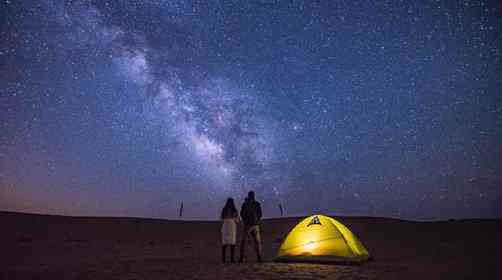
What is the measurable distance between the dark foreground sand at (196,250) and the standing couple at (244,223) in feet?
2.20

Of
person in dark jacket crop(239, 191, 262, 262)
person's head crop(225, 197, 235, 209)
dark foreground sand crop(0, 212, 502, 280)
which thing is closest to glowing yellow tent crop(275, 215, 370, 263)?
dark foreground sand crop(0, 212, 502, 280)

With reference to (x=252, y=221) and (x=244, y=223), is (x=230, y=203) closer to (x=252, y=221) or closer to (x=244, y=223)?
(x=244, y=223)

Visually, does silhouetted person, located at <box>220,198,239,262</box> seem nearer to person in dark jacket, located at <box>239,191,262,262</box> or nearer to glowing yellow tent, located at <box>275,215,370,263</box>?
person in dark jacket, located at <box>239,191,262,262</box>

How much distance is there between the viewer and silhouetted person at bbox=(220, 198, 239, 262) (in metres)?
11.6

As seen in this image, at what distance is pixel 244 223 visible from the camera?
38.2 feet

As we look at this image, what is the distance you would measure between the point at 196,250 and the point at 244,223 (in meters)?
7.91

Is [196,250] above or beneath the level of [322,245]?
beneath

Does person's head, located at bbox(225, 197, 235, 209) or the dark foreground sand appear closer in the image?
the dark foreground sand

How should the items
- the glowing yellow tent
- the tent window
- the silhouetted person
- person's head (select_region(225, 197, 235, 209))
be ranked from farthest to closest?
the tent window, person's head (select_region(225, 197, 235, 209)), the silhouetted person, the glowing yellow tent

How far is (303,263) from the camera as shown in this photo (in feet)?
36.9

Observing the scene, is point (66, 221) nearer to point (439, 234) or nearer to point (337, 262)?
point (337, 262)

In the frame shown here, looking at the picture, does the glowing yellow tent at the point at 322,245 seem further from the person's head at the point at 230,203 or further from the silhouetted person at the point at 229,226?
the person's head at the point at 230,203

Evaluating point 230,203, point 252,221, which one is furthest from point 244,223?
point 230,203

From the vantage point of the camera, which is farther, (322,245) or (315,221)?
(315,221)
